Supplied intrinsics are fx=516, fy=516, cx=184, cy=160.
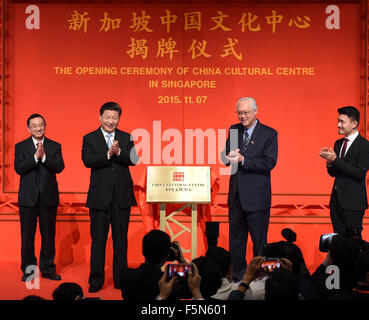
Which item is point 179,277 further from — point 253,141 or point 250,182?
point 253,141

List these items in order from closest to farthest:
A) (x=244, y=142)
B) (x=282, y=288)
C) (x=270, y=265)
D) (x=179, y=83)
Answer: (x=282, y=288) → (x=270, y=265) → (x=244, y=142) → (x=179, y=83)

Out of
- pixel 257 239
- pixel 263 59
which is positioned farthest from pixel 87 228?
pixel 263 59

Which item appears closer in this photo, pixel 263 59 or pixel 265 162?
pixel 265 162

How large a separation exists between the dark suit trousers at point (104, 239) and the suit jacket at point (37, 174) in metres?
0.58

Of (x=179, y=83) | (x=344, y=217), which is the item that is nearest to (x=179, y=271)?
(x=344, y=217)

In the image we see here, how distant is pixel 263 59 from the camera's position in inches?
206

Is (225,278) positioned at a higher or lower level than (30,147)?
lower

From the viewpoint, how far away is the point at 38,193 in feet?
14.4

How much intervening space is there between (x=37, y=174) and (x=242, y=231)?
5.93 feet

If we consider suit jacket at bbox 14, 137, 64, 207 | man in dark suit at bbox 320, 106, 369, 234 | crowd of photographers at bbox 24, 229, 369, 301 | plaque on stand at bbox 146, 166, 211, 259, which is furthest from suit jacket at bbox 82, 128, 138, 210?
man in dark suit at bbox 320, 106, 369, 234

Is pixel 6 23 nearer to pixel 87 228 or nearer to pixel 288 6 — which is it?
Result: pixel 87 228

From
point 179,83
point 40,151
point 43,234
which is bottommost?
point 43,234

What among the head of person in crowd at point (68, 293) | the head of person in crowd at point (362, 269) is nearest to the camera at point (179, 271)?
the head of person in crowd at point (68, 293)

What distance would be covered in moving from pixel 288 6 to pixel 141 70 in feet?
5.32
